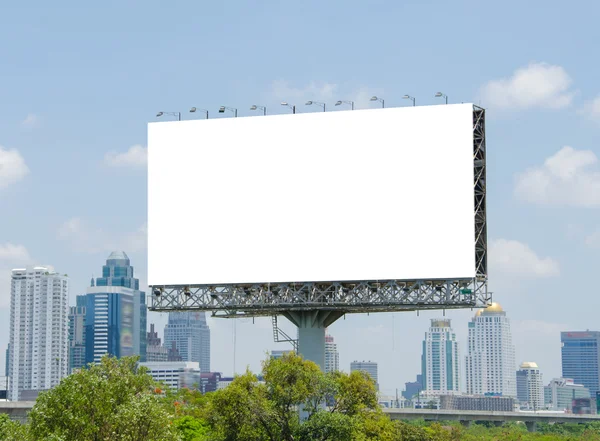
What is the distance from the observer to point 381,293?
55312 mm

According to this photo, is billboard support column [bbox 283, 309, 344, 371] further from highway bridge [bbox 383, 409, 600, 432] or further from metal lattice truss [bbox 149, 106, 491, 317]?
highway bridge [bbox 383, 409, 600, 432]

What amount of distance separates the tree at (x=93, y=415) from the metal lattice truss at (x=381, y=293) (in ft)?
60.2

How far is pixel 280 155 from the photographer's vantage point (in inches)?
2263

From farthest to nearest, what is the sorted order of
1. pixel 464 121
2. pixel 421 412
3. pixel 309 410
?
pixel 421 412, pixel 464 121, pixel 309 410

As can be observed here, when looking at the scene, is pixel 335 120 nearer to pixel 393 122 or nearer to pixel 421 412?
pixel 393 122

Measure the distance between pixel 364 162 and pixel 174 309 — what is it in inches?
502

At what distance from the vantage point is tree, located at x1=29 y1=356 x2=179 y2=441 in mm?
36562

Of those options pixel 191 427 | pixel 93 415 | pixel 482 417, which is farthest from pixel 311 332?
pixel 482 417

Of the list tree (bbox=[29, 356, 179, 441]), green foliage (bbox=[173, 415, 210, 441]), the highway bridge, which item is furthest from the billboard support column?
the highway bridge

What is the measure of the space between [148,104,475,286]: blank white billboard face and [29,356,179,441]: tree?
1938cm

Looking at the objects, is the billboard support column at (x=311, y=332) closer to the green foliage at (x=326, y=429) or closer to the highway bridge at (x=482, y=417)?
the green foliage at (x=326, y=429)

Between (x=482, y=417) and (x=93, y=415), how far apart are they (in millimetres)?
125111

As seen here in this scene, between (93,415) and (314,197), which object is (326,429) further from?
(93,415)

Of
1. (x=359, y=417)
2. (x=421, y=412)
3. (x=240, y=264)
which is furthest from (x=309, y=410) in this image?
(x=421, y=412)
